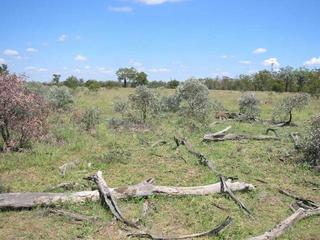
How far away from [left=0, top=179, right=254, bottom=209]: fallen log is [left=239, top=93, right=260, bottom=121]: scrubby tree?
49.9ft

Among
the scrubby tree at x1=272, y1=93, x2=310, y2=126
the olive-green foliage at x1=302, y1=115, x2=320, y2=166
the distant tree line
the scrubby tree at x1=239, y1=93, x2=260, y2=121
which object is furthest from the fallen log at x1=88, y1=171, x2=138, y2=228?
the distant tree line

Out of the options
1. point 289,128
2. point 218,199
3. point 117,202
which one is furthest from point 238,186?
point 289,128

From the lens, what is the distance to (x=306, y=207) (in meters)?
9.80

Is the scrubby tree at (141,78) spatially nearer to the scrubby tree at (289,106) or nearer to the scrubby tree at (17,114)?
the scrubby tree at (289,106)

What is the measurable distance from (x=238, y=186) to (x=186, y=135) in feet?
29.4

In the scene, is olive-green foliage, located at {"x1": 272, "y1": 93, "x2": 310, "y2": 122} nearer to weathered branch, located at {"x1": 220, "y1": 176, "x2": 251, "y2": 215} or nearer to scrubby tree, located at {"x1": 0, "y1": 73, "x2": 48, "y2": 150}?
weathered branch, located at {"x1": 220, "y1": 176, "x2": 251, "y2": 215}

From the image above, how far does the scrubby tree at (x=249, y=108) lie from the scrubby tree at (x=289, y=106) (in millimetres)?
1352

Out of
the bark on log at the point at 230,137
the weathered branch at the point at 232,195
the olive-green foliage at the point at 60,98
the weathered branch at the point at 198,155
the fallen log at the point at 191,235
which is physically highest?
the olive-green foliage at the point at 60,98

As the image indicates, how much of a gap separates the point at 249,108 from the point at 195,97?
4.03m

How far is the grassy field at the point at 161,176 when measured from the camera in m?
8.52

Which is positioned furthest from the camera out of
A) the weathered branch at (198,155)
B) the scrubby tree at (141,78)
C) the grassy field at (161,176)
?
the scrubby tree at (141,78)

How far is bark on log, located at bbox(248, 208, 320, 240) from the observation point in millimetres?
7957

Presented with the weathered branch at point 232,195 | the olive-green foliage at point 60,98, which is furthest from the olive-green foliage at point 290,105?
the olive-green foliage at point 60,98

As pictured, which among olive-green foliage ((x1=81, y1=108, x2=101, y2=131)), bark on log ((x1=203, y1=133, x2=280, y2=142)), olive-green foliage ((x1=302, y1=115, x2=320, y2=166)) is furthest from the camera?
olive-green foliage ((x1=81, y1=108, x2=101, y2=131))
